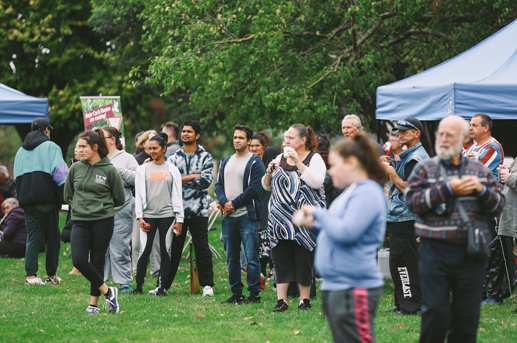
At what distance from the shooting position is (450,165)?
3908 mm

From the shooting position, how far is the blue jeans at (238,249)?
698cm

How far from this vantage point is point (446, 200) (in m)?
3.79

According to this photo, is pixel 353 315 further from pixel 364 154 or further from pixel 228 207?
pixel 228 207

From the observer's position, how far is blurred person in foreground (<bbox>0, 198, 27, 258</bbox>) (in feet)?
35.9

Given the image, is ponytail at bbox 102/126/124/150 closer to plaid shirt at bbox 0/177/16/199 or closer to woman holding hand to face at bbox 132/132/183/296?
woman holding hand to face at bbox 132/132/183/296

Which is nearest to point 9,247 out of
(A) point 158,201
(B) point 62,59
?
(A) point 158,201

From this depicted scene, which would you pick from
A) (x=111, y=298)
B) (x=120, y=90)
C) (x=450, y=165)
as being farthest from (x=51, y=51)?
(x=450, y=165)

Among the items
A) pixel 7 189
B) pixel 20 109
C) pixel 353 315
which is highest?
pixel 20 109

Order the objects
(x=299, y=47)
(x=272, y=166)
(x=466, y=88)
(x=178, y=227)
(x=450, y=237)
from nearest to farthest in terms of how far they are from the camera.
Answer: (x=450, y=237)
(x=272, y=166)
(x=466, y=88)
(x=178, y=227)
(x=299, y=47)

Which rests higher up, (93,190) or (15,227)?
(93,190)

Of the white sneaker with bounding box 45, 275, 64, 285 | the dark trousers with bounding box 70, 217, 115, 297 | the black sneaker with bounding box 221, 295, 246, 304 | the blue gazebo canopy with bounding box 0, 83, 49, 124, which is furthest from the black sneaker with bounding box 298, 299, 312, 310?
the blue gazebo canopy with bounding box 0, 83, 49, 124

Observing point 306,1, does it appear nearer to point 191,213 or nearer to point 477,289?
point 191,213

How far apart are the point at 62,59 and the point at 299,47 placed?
1068cm

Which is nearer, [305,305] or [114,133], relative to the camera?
[305,305]
